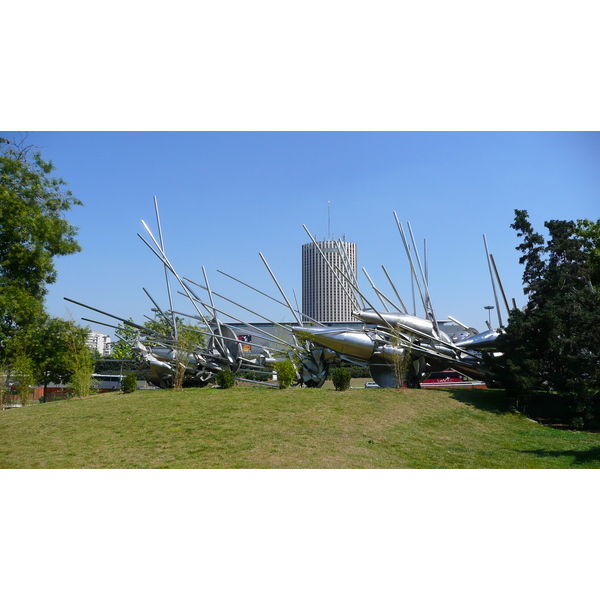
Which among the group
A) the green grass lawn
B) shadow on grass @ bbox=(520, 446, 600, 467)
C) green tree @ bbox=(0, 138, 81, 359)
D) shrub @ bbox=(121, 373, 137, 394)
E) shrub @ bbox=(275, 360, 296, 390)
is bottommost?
shadow on grass @ bbox=(520, 446, 600, 467)

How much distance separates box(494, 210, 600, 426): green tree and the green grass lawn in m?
1.03

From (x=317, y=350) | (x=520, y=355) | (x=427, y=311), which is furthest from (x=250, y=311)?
(x=520, y=355)

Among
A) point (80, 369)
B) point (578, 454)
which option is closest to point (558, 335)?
point (578, 454)

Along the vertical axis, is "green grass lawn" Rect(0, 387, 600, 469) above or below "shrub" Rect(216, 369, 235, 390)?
below

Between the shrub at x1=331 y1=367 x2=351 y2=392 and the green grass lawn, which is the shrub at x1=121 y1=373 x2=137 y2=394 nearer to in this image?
the green grass lawn

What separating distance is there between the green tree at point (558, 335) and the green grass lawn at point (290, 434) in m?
1.03

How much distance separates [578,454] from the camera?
34.7 ft

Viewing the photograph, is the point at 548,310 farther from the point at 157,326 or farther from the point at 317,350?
the point at 157,326

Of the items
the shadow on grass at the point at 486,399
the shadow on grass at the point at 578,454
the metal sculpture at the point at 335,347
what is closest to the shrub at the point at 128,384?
the metal sculpture at the point at 335,347

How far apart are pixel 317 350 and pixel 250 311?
9.04 feet

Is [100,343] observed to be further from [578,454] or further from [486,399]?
[578,454]

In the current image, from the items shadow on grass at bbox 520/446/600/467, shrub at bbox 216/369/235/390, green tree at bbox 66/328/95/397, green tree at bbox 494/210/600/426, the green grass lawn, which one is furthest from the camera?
green tree at bbox 66/328/95/397

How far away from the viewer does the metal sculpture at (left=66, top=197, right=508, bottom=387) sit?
55.8 ft

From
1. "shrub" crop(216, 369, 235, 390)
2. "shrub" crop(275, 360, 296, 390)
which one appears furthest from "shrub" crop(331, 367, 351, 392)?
"shrub" crop(216, 369, 235, 390)
